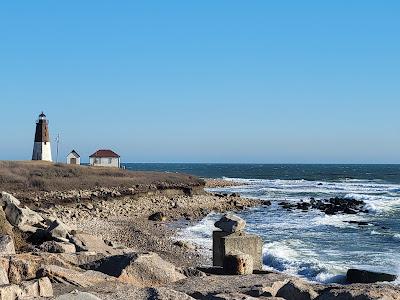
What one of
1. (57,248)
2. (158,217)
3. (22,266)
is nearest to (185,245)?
(158,217)

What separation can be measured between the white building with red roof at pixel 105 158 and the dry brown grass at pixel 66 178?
13.5 m

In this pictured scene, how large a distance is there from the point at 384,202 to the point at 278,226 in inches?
775

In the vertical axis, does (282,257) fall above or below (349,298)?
below

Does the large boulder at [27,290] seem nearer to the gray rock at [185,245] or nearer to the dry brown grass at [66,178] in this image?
the gray rock at [185,245]

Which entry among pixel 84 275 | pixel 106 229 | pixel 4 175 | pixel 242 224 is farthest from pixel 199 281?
pixel 4 175

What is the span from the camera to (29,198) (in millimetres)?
33719

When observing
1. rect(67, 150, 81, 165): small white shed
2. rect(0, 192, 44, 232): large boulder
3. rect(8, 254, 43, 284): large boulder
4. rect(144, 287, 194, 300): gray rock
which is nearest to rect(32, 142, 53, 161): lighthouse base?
rect(67, 150, 81, 165): small white shed

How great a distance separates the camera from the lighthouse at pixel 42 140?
5841 cm

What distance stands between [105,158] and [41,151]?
11.2m

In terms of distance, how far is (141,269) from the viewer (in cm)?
631

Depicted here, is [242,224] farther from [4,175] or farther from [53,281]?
[4,175]

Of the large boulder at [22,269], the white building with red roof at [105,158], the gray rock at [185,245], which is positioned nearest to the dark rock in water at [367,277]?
the gray rock at [185,245]

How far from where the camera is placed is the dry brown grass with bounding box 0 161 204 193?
40750mm

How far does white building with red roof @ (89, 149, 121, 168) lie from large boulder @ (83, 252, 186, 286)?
62436 mm
